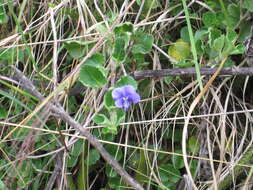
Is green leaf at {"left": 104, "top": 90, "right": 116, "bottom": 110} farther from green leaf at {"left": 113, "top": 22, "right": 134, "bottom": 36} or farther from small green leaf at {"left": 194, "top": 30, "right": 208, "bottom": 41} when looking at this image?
small green leaf at {"left": 194, "top": 30, "right": 208, "bottom": 41}

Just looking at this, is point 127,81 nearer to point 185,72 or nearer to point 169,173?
point 185,72

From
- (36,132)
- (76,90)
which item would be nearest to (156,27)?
(76,90)

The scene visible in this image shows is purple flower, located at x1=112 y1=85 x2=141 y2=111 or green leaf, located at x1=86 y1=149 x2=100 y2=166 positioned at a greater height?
purple flower, located at x1=112 y1=85 x2=141 y2=111

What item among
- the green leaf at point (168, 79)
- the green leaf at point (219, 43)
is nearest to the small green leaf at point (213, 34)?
the green leaf at point (219, 43)

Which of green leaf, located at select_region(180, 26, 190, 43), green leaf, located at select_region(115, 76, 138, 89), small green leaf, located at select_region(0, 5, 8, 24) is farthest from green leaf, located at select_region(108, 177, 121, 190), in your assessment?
small green leaf, located at select_region(0, 5, 8, 24)

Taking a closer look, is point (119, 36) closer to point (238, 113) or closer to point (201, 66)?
point (201, 66)

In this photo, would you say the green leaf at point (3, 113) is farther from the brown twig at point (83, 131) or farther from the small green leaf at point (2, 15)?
the small green leaf at point (2, 15)

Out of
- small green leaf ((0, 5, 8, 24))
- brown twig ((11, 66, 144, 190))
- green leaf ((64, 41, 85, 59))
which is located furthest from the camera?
small green leaf ((0, 5, 8, 24))
